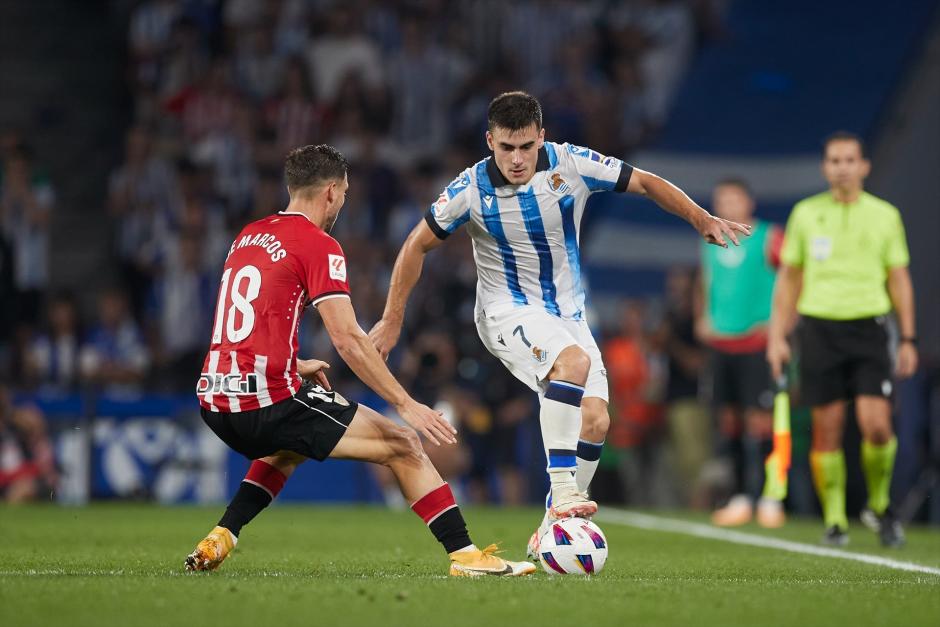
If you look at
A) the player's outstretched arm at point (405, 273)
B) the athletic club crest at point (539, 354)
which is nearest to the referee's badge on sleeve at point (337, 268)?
the player's outstretched arm at point (405, 273)

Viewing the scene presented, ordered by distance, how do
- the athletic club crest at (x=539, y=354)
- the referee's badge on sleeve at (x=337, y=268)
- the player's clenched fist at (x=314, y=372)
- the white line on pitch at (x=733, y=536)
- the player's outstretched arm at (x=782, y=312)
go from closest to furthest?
the referee's badge on sleeve at (x=337, y=268), the player's clenched fist at (x=314, y=372), the athletic club crest at (x=539, y=354), the white line on pitch at (x=733, y=536), the player's outstretched arm at (x=782, y=312)

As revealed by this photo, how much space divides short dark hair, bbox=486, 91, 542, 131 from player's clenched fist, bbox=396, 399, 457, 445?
62.9 inches

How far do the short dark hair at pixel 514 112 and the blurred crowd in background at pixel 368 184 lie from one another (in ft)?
21.8

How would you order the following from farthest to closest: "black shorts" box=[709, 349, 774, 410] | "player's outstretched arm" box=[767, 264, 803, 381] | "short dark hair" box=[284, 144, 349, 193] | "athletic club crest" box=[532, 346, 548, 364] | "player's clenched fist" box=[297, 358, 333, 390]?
"black shorts" box=[709, 349, 774, 410]
"player's outstretched arm" box=[767, 264, 803, 381]
"athletic club crest" box=[532, 346, 548, 364]
"player's clenched fist" box=[297, 358, 333, 390]
"short dark hair" box=[284, 144, 349, 193]

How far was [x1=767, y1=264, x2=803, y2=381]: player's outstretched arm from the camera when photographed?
8945 millimetres

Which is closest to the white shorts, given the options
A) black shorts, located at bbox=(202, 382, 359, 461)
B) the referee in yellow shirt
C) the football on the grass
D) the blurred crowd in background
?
the football on the grass

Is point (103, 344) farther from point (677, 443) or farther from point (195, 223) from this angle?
point (677, 443)

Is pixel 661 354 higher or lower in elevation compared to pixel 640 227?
lower

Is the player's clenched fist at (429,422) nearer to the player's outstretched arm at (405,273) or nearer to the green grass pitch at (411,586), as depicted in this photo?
the green grass pitch at (411,586)

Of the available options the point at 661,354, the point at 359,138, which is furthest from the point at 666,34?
the point at 661,354

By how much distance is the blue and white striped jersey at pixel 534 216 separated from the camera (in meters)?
7.01

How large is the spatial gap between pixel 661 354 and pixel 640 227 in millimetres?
2006

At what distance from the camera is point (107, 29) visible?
62.3 feet

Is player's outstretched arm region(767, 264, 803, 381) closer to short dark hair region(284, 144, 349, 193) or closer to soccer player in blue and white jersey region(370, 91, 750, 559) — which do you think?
soccer player in blue and white jersey region(370, 91, 750, 559)
